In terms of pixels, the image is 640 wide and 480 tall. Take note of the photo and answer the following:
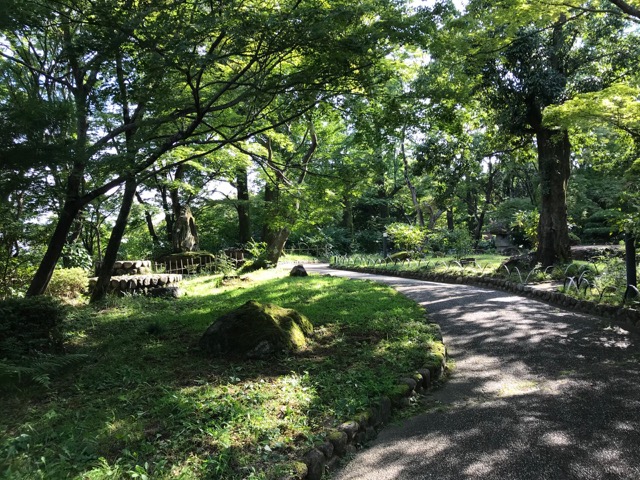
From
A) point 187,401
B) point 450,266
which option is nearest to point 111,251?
point 187,401

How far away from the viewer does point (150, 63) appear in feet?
16.2

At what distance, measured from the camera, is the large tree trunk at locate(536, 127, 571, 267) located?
38.0 ft

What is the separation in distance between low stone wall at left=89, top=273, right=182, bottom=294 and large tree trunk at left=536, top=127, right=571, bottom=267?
34.7 ft

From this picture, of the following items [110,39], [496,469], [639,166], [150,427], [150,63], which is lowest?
[496,469]

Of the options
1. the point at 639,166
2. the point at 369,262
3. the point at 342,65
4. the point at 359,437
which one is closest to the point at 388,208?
the point at 369,262

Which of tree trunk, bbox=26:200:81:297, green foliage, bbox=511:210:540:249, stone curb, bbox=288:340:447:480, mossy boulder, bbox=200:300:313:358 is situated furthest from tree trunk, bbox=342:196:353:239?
→ stone curb, bbox=288:340:447:480

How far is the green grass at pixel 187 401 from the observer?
2.74 m

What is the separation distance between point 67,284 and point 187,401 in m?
7.89

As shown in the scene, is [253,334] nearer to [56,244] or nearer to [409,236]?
[56,244]

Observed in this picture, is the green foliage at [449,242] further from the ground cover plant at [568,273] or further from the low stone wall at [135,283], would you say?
the low stone wall at [135,283]

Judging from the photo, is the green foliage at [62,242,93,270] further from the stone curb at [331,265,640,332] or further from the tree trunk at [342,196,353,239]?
the tree trunk at [342,196,353,239]

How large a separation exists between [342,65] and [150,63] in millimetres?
2498

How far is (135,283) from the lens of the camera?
36.0ft

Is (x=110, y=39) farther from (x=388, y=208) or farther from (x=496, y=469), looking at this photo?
(x=388, y=208)
